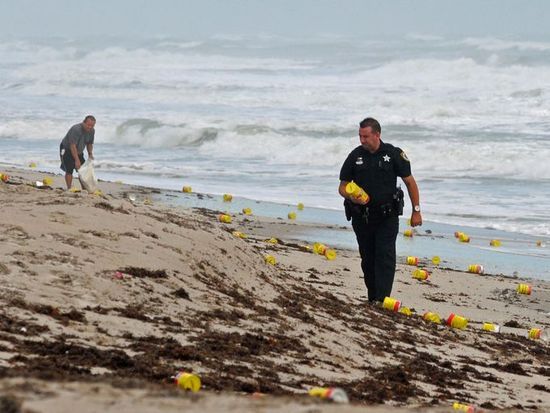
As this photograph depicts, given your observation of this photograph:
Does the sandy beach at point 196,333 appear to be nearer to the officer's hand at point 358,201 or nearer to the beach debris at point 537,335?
the beach debris at point 537,335

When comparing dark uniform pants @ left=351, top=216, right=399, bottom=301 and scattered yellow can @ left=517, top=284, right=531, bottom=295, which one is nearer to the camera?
dark uniform pants @ left=351, top=216, right=399, bottom=301

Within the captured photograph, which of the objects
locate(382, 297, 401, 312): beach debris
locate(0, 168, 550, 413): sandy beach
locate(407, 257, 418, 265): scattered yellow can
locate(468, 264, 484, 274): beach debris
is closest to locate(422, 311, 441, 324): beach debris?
locate(0, 168, 550, 413): sandy beach

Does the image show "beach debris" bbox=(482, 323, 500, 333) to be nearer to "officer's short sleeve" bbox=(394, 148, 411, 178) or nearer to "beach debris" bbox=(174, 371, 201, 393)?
"officer's short sleeve" bbox=(394, 148, 411, 178)

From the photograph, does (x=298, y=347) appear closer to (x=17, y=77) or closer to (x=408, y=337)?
(x=408, y=337)

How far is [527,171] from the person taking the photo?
80.3ft

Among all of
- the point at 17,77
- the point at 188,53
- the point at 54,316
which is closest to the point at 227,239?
the point at 54,316

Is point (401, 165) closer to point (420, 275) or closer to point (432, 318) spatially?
point (432, 318)

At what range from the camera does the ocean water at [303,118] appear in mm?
22141

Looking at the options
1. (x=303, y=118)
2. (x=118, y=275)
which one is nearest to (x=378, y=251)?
(x=118, y=275)

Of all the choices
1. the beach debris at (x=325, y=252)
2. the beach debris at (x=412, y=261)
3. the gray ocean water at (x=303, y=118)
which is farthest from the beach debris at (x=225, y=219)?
the gray ocean water at (x=303, y=118)

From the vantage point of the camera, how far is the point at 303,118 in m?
37.1

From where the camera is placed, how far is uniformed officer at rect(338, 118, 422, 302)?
9555 mm

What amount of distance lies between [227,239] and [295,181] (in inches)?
527

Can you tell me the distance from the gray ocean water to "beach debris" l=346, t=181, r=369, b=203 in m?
7.91
